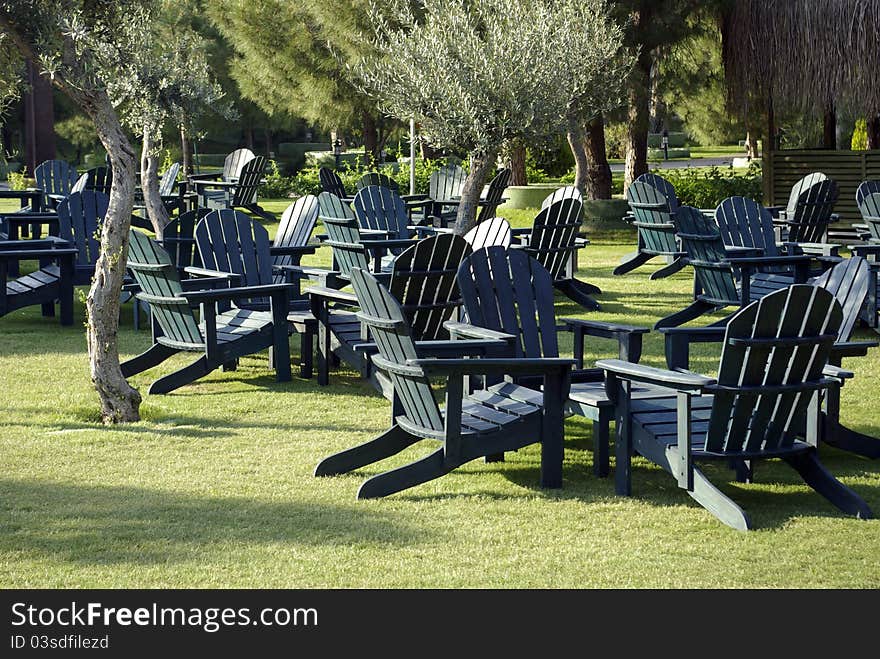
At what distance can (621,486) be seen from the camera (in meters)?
5.08

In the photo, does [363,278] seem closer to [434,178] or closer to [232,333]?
[232,333]

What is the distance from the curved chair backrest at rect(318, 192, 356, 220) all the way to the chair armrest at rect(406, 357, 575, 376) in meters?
5.83

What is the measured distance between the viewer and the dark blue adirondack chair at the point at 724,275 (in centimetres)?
879

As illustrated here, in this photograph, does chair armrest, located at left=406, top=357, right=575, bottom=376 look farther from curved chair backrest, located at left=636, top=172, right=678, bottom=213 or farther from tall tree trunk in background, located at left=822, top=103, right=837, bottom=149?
tall tree trunk in background, located at left=822, top=103, right=837, bottom=149

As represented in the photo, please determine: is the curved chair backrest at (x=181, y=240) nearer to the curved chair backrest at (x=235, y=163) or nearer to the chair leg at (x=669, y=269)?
the chair leg at (x=669, y=269)

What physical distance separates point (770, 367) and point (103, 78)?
3.45 metres

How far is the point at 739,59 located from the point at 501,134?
7376 mm

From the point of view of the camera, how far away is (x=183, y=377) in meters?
7.03

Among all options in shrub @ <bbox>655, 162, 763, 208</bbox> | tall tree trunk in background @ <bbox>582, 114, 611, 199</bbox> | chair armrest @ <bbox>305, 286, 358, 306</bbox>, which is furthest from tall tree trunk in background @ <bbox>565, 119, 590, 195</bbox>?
chair armrest @ <bbox>305, 286, 358, 306</bbox>

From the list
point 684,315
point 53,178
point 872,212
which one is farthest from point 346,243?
point 53,178

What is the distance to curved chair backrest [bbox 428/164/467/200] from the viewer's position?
601 inches

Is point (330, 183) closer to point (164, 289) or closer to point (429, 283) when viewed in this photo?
point (164, 289)

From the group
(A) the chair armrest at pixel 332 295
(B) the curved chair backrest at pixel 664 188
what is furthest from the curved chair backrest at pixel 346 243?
(B) the curved chair backrest at pixel 664 188

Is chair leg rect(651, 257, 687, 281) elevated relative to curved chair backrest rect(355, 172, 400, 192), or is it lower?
lower
